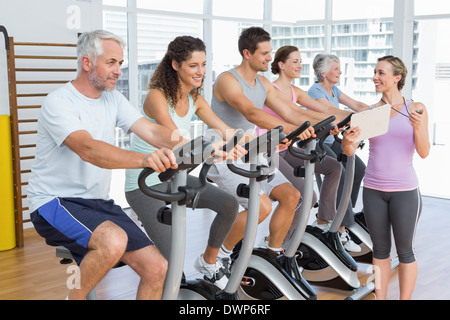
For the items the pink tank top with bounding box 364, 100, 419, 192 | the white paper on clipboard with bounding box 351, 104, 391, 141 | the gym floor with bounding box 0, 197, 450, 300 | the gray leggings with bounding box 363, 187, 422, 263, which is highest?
the white paper on clipboard with bounding box 351, 104, 391, 141

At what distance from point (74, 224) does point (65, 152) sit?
1.08 feet

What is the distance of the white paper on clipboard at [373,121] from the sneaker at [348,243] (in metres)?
1.53

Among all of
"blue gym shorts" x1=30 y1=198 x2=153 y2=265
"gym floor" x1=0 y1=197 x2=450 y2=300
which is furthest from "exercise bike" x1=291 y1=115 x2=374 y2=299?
"blue gym shorts" x1=30 y1=198 x2=153 y2=265

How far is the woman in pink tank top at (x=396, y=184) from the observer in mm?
2938

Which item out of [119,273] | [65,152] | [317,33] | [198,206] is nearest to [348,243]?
[198,206]

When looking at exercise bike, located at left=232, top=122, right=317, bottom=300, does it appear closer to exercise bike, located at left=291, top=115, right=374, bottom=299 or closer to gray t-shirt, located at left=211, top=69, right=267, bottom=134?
exercise bike, located at left=291, top=115, right=374, bottom=299

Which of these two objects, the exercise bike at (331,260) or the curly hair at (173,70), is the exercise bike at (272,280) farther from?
the curly hair at (173,70)

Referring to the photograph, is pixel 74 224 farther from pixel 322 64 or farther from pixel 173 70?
pixel 322 64

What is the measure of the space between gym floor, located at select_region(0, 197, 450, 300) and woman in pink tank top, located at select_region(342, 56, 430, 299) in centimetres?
54

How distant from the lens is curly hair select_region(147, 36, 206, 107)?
117 inches

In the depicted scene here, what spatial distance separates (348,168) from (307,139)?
27.0 inches

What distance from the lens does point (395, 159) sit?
3002 mm

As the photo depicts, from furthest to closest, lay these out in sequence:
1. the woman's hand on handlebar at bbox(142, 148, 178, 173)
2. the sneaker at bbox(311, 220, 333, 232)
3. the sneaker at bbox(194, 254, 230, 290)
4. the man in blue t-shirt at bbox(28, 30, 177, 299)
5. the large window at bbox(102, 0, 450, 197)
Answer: the large window at bbox(102, 0, 450, 197)
the sneaker at bbox(311, 220, 333, 232)
the sneaker at bbox(194, 254, 230, 290)
the man in blue t-shirt at bbox(28, 30, 177, 299)
the woman's hand on handlebar at bbox(142, 148, 178, 173)
